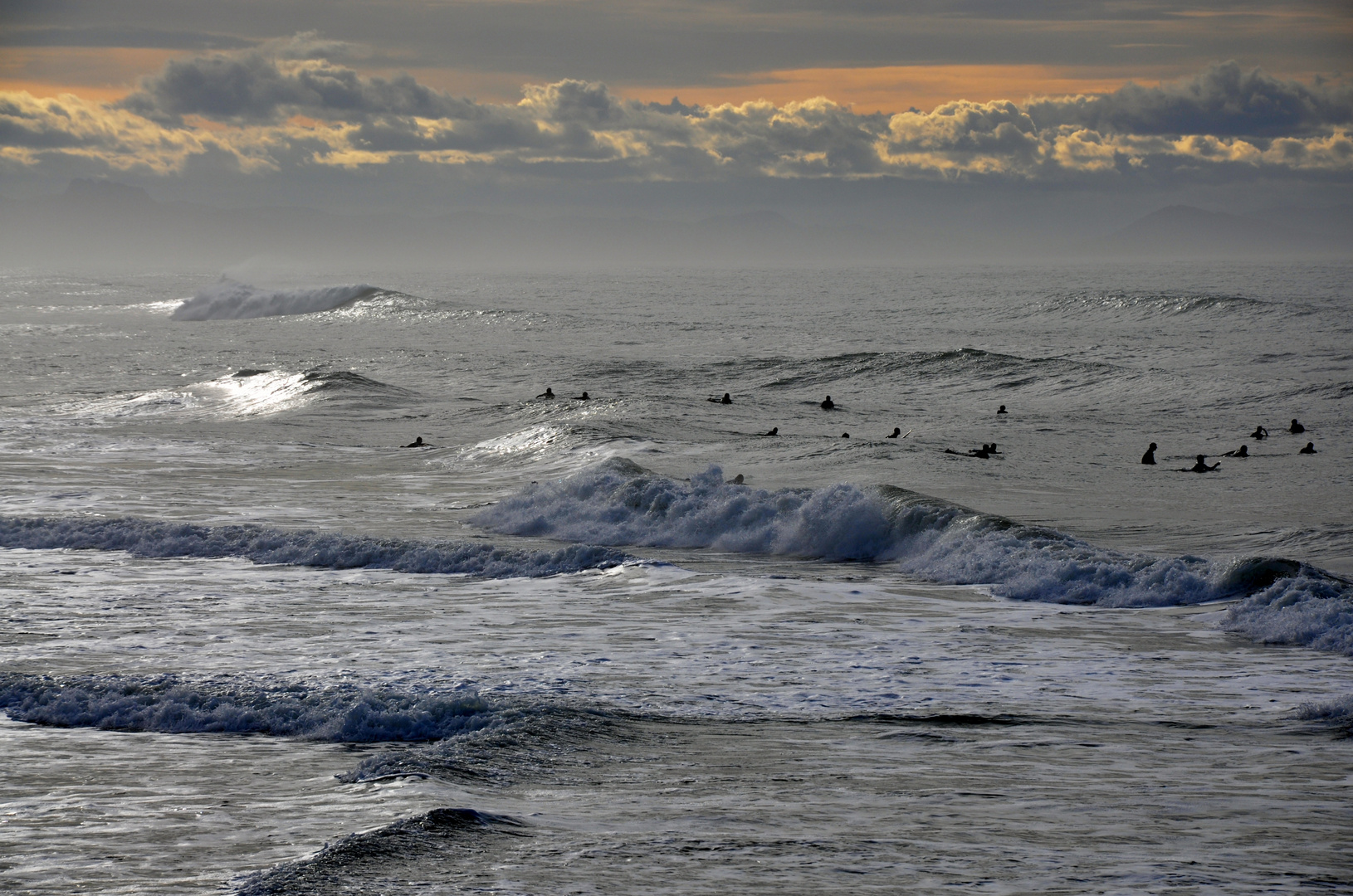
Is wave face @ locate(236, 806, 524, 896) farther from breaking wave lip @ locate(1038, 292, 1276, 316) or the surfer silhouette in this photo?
breaking wave lip @ locate(1038, 292, 1276, 316)

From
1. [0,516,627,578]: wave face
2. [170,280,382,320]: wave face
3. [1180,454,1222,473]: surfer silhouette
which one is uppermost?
[170,280,382,320]: wave face

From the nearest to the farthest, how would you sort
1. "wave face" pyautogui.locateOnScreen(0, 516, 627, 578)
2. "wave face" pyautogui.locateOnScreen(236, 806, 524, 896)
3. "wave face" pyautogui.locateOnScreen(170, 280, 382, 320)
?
"wave face" pyautogui.locateOnScreen(236, 806, 524, 896) → "wave face" pyautogui.locateOnScreen(0, 516, 627, 578) → "wave face" pyautogui.locateOnScreen(170, 280, 382, 320)

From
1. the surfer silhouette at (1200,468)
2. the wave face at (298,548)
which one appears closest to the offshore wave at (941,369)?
the surfer silhouette at (1200,468)

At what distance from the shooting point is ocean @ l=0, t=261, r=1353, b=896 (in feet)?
19.9

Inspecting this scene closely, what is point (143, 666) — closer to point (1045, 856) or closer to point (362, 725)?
point (362, 725)

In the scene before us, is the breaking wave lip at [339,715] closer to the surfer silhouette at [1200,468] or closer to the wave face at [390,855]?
the wave face at [390,855]

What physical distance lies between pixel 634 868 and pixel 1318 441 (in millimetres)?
22673

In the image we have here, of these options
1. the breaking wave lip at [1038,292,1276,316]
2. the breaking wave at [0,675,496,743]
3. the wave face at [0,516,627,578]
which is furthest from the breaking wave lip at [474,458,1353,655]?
the breaking wave lip at [1038,292,1276,316]

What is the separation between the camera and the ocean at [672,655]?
6.06 m

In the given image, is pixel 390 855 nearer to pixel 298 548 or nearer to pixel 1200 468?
pixel 298 548

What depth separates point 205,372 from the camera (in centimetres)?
4216

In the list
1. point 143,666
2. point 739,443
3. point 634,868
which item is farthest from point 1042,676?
point 739,443

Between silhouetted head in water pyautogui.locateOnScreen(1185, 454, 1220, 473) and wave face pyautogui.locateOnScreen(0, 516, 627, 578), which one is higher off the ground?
wave face pyautogui.locateOnScreen(0, 516, 627, 578)

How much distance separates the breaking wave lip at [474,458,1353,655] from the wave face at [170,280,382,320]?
2510 inches
